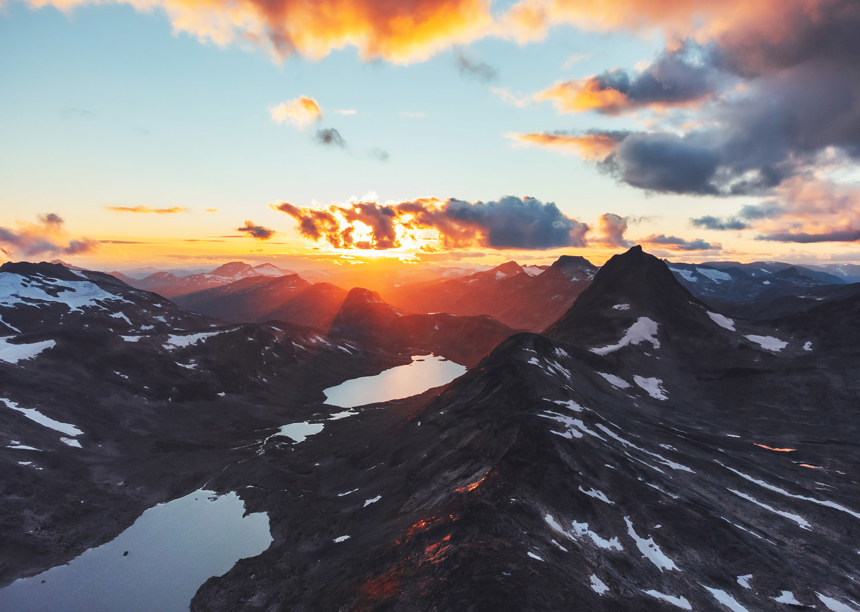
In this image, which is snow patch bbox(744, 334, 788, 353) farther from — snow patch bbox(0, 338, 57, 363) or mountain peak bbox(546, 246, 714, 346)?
snow patch bbox(0, 338, 57, 363)

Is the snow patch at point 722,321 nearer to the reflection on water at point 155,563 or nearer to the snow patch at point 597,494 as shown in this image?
the snow patch at point 597,494

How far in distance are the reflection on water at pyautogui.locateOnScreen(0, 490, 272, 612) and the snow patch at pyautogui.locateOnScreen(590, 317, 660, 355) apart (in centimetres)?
10950

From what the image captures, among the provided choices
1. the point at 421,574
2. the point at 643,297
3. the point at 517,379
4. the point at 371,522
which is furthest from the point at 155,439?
the point at 643,297

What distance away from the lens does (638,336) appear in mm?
145875

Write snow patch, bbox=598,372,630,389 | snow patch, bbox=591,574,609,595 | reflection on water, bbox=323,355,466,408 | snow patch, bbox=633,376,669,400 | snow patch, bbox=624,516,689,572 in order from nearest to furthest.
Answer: snow patch, bbox=591,574,609,595
snow patch, bbox=624,516,689,572
snow patch, bbox=598,372,630,389
snow patch, bbox=633,376,669,400
reflection on water, bbox=323,355,466,408

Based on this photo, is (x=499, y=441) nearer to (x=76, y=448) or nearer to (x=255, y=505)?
(x=255, y=505)

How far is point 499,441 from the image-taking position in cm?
6097

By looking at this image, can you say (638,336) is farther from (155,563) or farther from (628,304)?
(155,563)

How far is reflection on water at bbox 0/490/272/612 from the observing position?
48.8 metres

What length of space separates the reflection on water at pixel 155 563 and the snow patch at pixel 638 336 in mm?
109500

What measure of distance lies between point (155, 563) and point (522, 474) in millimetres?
51257

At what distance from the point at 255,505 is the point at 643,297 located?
15605cm

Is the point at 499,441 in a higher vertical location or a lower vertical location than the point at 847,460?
higher

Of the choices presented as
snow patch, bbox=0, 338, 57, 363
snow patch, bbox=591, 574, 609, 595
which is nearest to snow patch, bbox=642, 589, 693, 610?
snow patch, bbox=591, 574, 609, 595
